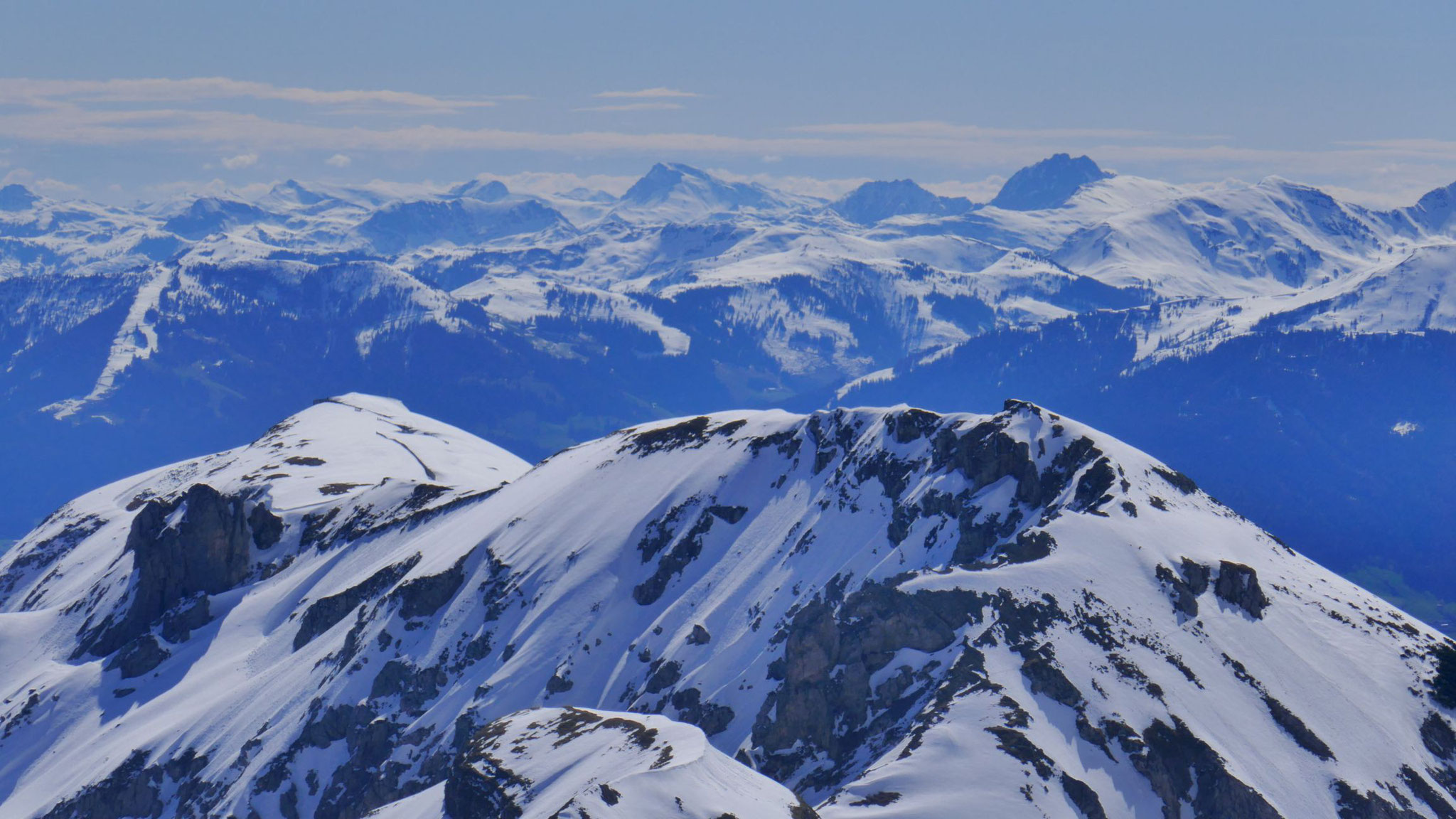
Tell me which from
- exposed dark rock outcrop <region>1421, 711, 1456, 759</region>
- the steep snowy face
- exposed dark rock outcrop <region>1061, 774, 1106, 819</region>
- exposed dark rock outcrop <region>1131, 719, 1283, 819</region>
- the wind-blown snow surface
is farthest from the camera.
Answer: exposed dark rock outcrop <region>1421, 711, 1456, 759</region>

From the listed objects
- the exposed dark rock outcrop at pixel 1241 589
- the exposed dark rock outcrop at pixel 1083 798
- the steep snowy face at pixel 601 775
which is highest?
the exposed dark rock outcrop at pixel 1241 589

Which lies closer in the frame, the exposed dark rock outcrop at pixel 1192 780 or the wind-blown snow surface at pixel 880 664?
the exposed dark rock outcrop at pixel 1192 780

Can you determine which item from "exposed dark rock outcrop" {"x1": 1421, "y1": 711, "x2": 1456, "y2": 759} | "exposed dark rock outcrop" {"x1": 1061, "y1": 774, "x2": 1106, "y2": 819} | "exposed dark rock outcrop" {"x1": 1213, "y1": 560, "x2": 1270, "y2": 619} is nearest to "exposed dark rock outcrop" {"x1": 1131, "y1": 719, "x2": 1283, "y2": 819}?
"exposed dark rock outcrop" {"x1": 1061, "y1": 774, "x2": 1106, "y2": 819}

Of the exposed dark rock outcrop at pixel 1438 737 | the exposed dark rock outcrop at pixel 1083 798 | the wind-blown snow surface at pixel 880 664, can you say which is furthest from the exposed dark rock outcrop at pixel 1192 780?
the exposed dark rock outcrop at pixel 1438 737

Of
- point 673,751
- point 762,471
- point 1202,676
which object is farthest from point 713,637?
point 1202,676

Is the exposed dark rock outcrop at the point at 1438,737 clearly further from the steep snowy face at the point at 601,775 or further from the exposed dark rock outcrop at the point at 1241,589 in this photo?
the steep snowy face at the point at 601,775

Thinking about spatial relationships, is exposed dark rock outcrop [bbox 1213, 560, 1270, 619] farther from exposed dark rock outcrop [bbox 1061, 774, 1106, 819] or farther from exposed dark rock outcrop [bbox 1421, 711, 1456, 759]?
exposed dark rock outcrop [bbox 1061, 774, 1106, 819]

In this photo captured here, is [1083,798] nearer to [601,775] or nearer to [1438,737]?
[601,775]

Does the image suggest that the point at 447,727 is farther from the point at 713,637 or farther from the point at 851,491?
the point at 851,491

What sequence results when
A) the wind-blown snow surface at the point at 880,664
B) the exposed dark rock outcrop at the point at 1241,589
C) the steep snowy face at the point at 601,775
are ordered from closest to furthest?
the steep snowy face at the point at 601,775
the wind-blown snow surface at the point at 880,664
the exposed dark rock outcrop at the point at 1241,589
